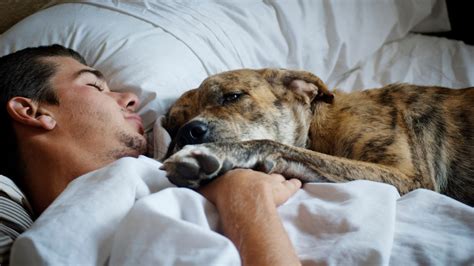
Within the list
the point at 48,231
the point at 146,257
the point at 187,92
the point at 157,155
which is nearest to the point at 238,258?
the point at 146,257

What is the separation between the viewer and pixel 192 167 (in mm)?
1133

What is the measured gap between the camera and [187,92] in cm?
170

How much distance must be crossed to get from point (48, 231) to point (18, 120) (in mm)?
665

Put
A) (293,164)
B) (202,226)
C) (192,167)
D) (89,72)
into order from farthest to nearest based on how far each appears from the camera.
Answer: (89,72) < (293,164) < (192,167) < (202,226)

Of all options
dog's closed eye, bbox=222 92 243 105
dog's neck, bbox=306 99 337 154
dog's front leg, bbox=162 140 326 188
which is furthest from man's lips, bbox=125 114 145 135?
dog's neck, bbox=306 99 337 154

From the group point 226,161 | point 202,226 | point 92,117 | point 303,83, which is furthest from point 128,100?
point 202,226

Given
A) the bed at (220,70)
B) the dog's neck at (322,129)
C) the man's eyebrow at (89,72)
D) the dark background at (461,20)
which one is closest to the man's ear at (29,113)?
the man's eyebrow at (89,72)

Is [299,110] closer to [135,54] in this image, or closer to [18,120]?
[135,54]

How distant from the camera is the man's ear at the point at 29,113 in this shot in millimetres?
1373

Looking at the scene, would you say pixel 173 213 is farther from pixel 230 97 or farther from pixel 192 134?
pixel 230 97

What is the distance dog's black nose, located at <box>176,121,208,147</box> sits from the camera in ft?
4.65

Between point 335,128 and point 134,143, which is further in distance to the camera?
point 335,128

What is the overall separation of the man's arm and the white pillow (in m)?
0.71

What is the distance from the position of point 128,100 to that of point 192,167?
0.58 metres
